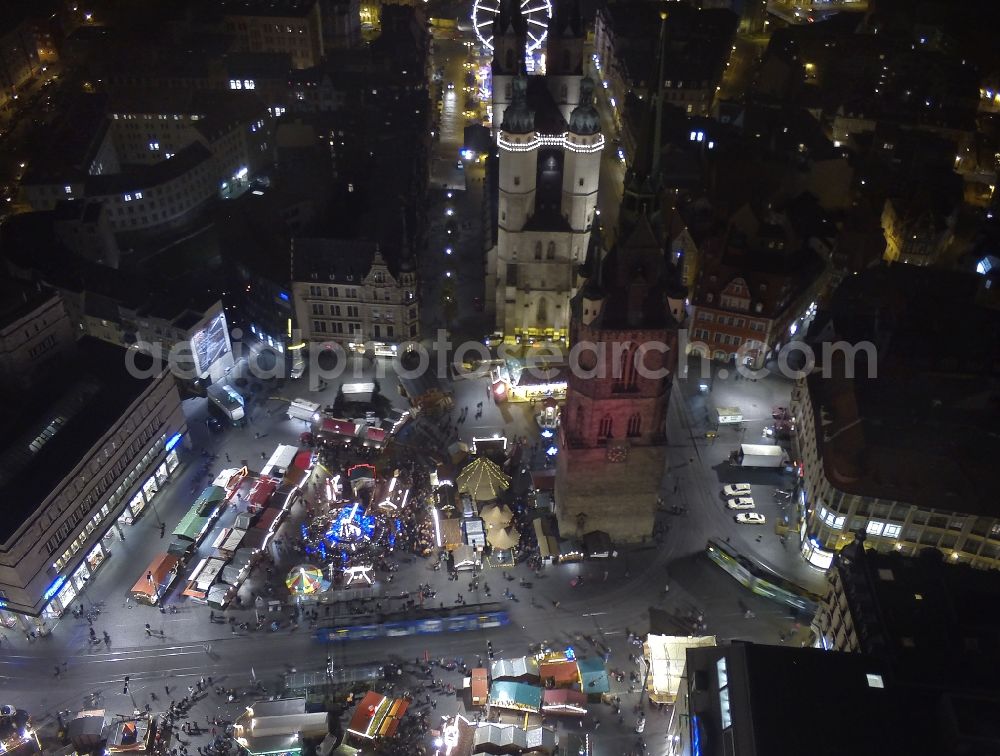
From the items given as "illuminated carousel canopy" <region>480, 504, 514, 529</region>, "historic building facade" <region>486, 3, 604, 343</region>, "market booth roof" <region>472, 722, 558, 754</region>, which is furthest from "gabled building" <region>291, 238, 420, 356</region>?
"market booth roof" <region>472, 722, 558, 754</region>

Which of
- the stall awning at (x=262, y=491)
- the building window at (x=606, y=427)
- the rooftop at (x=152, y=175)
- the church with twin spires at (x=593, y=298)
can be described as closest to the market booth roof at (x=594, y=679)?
the church with twin spires at (x=593, y=298)

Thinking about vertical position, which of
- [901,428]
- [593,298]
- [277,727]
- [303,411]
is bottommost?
[303,411]

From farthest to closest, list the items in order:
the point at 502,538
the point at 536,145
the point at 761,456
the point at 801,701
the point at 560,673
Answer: the point at 536,145, the point at 761,456, the point at 502,538, the point at 560,673, the point at 801,701

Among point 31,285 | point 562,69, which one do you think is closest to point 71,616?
point 31,285

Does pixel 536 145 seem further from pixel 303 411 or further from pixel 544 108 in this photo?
pixel 303 411

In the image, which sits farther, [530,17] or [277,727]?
[530,17]

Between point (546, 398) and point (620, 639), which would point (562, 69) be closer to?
point (546, 398)

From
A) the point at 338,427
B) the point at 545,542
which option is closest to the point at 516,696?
the point at 545,542
